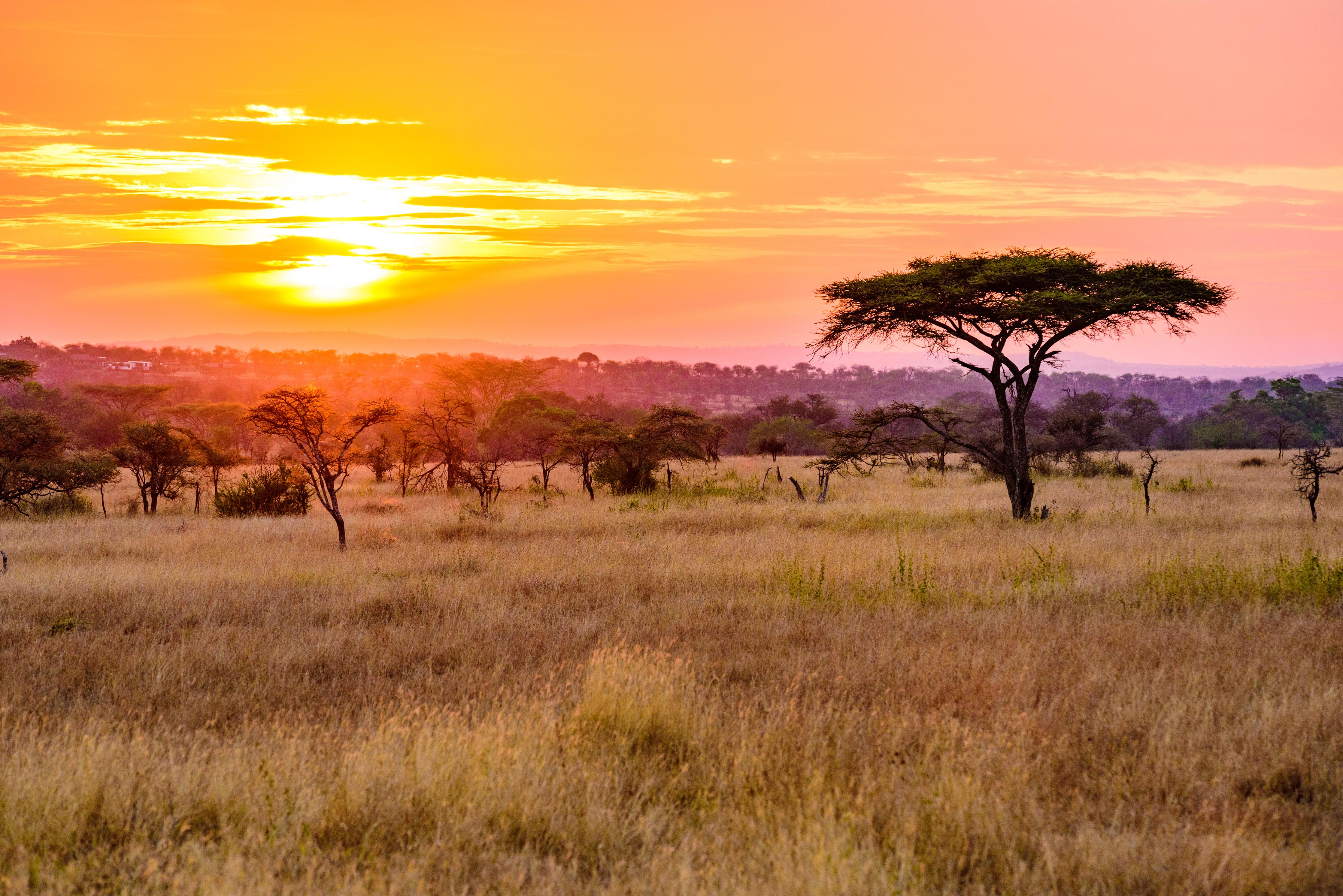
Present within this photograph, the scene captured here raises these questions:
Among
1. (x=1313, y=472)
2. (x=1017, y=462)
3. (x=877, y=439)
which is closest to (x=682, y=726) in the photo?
(x=877, y=439)

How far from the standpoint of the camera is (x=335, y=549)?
45.8 feet

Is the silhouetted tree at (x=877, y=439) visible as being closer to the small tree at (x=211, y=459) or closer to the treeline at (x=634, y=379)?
the small tree at (x=211, y=459)

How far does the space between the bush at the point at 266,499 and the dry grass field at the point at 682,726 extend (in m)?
8.44

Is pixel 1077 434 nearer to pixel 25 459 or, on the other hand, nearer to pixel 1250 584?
pixel 1250 584

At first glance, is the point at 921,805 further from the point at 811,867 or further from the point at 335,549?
the point at 335,549

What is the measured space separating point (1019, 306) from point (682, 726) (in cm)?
1248

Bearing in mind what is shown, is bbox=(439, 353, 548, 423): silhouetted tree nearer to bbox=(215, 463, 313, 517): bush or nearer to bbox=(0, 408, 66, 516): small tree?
bbox=(0, 408, 66, 516): small tree

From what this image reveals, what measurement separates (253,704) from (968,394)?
298 feet

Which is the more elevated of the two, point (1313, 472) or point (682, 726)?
point (1313, 472)

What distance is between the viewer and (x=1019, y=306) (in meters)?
15.3

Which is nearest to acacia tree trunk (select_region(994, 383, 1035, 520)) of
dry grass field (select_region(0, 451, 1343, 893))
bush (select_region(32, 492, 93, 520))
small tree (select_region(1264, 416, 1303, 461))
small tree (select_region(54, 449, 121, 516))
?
dry grass field (select_region(0, 451, 1343, 893))

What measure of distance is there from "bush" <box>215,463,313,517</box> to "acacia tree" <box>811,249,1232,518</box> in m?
14.6

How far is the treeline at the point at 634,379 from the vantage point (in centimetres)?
9619

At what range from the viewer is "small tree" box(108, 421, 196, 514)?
22266mm
